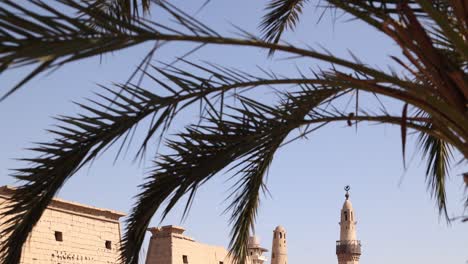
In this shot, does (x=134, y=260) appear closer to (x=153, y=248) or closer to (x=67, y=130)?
(x=67, y=130)

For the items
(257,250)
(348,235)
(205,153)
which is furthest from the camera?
(348,235)

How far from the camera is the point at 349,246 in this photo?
3684cm

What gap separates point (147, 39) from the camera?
404 cm

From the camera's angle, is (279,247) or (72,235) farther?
(279,247)

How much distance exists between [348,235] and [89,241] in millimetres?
21010

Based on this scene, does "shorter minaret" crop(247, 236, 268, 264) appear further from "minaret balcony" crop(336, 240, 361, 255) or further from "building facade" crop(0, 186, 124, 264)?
"building facade" crop(0, 186, 124, 264)

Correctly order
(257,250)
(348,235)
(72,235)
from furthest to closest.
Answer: (348,235) → (257,250) → (72,235)

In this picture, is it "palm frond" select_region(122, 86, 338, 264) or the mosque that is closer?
"palm frond" select_region(122, 86, 338, 264)

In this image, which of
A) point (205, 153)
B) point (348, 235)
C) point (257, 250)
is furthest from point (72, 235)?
point (348, 235)

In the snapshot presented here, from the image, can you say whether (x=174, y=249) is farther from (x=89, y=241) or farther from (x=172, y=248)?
(x=89, y=241)

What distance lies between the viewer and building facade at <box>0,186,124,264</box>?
15828 mm

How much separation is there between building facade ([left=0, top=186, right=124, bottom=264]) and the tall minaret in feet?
64.3

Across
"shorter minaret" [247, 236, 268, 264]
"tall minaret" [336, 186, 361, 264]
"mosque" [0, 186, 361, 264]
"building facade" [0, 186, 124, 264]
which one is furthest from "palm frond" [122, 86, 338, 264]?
"tall minaret" [336, 186, 361, 264]

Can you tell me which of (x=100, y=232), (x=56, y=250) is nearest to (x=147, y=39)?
(x=56, y=250)
